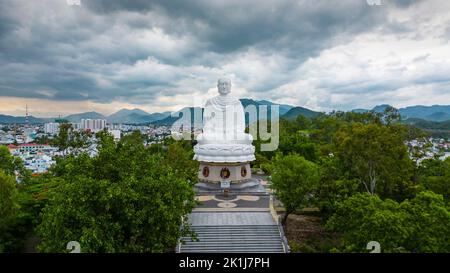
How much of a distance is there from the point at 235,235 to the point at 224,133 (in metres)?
12.9

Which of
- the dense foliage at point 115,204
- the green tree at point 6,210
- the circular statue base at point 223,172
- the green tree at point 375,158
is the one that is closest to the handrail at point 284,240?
the dense foliage at point 115,204

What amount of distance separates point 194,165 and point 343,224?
1418 centimetres

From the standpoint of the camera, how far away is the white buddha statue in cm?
2745

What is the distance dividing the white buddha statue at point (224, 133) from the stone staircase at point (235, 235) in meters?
7.93

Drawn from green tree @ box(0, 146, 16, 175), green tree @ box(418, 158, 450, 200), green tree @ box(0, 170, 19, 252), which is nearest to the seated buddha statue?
green tree @ box(418, 158, 450, 200)

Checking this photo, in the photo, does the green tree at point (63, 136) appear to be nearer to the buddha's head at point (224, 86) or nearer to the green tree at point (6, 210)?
the buddha's head at point (224, 86)

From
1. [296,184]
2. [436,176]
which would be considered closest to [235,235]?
[296,184]

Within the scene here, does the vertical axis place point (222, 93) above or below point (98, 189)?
above

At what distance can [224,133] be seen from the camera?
97.3 feet

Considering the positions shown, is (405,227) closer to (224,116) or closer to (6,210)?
(6,210)

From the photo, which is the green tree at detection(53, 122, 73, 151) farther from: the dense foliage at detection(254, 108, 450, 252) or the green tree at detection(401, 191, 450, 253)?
the green tree at detection(401, 191, 450, 253)
